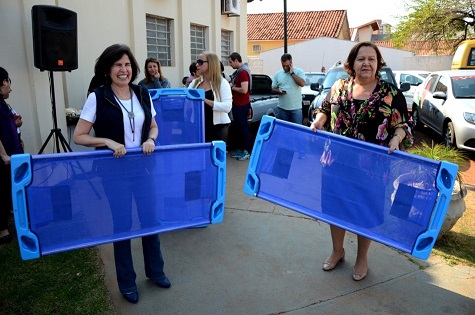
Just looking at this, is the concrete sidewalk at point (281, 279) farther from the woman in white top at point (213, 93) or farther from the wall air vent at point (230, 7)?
the wall air vent at point (230, 7)

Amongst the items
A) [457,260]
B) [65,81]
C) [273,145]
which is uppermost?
[65,81]

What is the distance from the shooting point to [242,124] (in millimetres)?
7285

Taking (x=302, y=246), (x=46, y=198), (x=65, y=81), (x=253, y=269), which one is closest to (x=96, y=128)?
(x=46, y=198)

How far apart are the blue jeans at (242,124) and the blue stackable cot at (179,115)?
9.40 feet

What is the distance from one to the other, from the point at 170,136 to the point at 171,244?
115 centimetres

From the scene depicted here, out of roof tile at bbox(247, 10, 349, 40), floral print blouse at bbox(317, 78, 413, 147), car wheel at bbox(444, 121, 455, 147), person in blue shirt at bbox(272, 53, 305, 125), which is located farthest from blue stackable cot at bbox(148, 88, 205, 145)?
roof tile at bbox(247, 10, 349, 40)

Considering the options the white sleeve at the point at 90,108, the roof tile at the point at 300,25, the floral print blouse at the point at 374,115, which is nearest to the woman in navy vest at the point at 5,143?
the white sleeve at the point at 90,108

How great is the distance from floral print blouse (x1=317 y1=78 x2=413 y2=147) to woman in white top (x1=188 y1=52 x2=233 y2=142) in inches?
73.1

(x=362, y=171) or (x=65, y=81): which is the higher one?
(x=65, y=81)

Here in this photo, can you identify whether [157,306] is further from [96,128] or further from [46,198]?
[96,128]

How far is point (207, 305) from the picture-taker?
3.07 meters

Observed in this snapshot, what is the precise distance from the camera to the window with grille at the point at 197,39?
1094cm

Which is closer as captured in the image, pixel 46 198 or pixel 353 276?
pixel 46 198

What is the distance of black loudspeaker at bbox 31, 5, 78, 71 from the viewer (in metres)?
5.17
